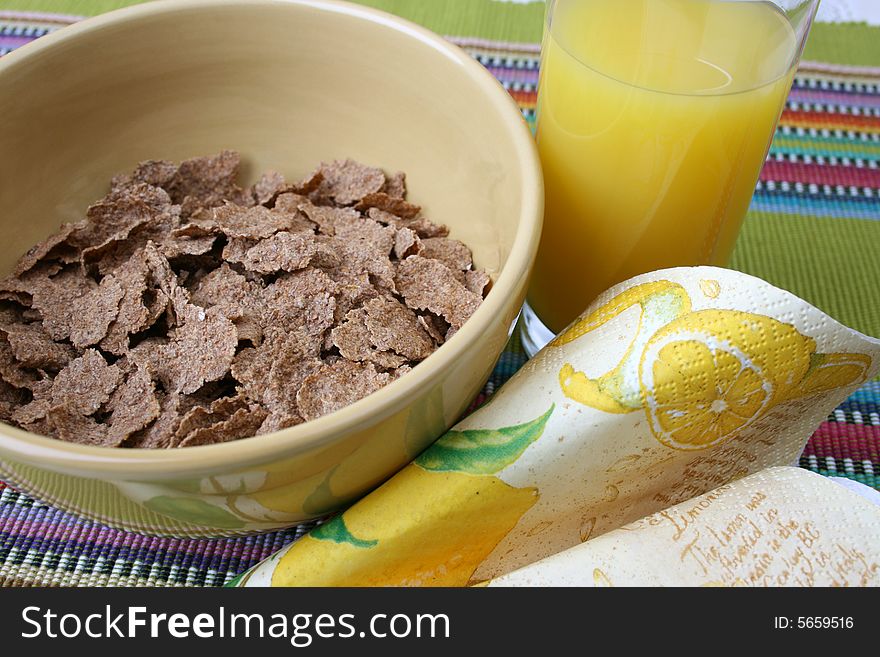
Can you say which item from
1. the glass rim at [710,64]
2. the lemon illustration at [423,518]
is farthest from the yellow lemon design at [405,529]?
the glass rim at [710,64]

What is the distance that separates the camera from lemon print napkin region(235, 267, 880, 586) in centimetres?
73

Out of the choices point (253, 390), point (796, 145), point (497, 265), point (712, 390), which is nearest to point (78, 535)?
A: point (253, 390)

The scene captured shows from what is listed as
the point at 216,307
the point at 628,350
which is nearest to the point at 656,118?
the point at 628,350

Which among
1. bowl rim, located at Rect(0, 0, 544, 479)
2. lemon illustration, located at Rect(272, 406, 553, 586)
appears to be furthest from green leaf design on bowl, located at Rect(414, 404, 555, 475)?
bowl rim, located at Rect(0, 0, 544, 479)

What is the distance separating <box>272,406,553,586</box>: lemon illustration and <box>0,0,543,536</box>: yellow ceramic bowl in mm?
22

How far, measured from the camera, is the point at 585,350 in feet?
2.54

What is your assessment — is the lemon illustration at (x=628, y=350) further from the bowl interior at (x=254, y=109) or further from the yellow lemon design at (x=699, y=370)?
the bowl interior at (x=254, y=109)

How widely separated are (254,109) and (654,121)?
1.52 ft

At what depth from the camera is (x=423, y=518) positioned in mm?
734

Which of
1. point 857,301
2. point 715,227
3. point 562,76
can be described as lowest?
point 857,301

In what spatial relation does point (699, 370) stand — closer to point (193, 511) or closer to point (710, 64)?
point (710, 64)

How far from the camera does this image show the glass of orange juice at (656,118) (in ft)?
2.63
